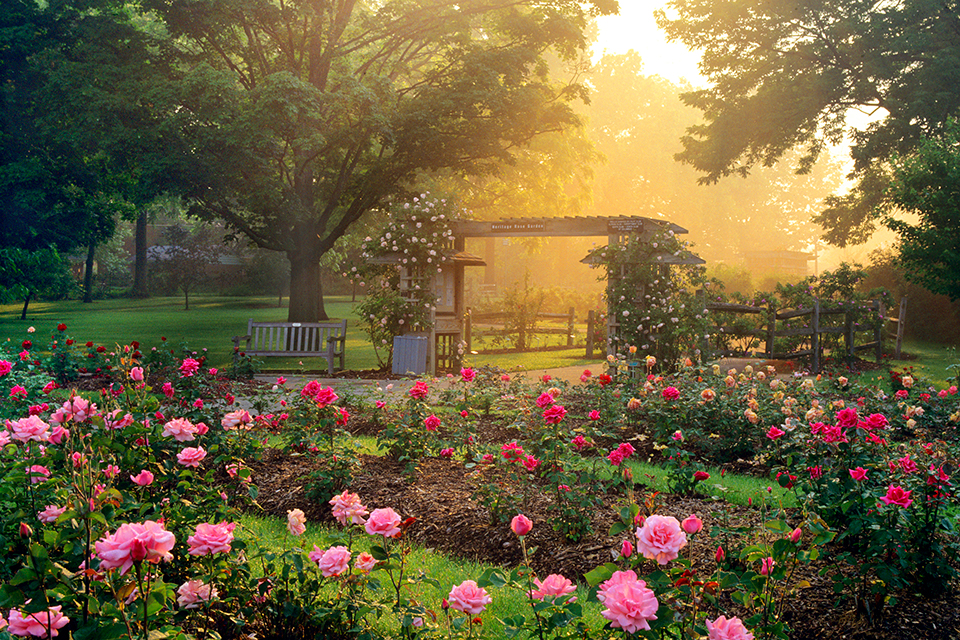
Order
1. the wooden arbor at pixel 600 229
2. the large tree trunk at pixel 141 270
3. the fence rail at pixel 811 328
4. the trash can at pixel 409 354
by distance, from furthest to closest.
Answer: the large tree trunk at pixel 141 270 → the fence rail at pixel 811 328 → the trash can at pixel 409 354 → the wooden arbor at pixel 600 229

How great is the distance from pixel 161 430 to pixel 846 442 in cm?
349

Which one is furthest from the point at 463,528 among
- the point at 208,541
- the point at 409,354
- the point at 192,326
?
the point at 192,326

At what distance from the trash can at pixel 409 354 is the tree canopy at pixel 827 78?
13071mm

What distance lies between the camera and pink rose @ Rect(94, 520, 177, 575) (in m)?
1.61

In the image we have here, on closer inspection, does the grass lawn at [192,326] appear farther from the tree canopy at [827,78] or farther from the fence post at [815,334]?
the tree canopy at [827,78]

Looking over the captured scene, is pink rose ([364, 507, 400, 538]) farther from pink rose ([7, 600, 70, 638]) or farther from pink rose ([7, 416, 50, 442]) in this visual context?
pink rose ([7, 416, 50, 442])

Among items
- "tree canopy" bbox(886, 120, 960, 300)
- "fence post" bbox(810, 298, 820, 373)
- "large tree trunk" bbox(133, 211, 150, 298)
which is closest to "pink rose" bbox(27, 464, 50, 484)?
"fence post" bbox(810, 298, 820, 373)

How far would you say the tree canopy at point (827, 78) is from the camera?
18438mm

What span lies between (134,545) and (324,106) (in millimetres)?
15595

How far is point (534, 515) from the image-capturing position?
448 cm

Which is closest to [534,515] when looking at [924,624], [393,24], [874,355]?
[924,624]

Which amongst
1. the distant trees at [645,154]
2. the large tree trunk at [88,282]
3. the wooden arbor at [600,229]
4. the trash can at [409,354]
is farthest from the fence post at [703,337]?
the distant trees at [645,154]

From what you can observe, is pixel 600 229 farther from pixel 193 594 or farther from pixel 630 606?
pixel 630 606

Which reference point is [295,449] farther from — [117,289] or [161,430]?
[117,289]
